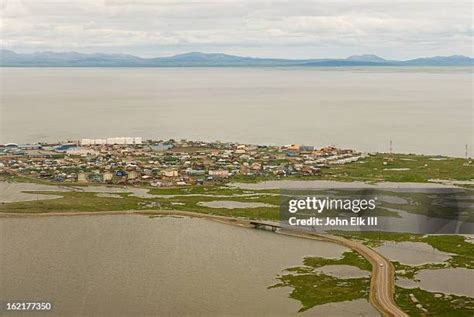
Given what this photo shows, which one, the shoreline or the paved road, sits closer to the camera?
the paved road

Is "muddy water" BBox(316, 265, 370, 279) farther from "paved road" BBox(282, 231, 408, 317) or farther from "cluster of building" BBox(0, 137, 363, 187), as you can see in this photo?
"cluster of building" BBox(0, 137, 363, 187)

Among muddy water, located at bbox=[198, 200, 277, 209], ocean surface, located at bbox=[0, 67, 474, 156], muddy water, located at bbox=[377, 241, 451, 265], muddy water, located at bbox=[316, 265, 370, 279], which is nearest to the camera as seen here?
muddy water, located at bbox=[316, 265, 370, 279]

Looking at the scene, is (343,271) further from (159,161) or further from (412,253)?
(159,161)

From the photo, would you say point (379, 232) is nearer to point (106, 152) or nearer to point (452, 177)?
point (452, 177)

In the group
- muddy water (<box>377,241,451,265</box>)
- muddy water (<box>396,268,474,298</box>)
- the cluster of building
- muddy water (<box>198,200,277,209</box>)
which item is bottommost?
muddy water (<box>396,268,474,298</box>)

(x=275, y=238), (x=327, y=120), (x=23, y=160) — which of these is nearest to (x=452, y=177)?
(x=275, y=238)

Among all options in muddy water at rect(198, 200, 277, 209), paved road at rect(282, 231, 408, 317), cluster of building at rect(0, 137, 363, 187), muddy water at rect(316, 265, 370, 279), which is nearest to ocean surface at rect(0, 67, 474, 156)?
cluster of building at rect(0, 137, 363, 187)

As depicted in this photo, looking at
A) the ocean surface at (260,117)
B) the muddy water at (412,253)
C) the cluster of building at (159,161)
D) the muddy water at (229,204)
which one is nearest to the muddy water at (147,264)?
the muddy water at (412,253)
